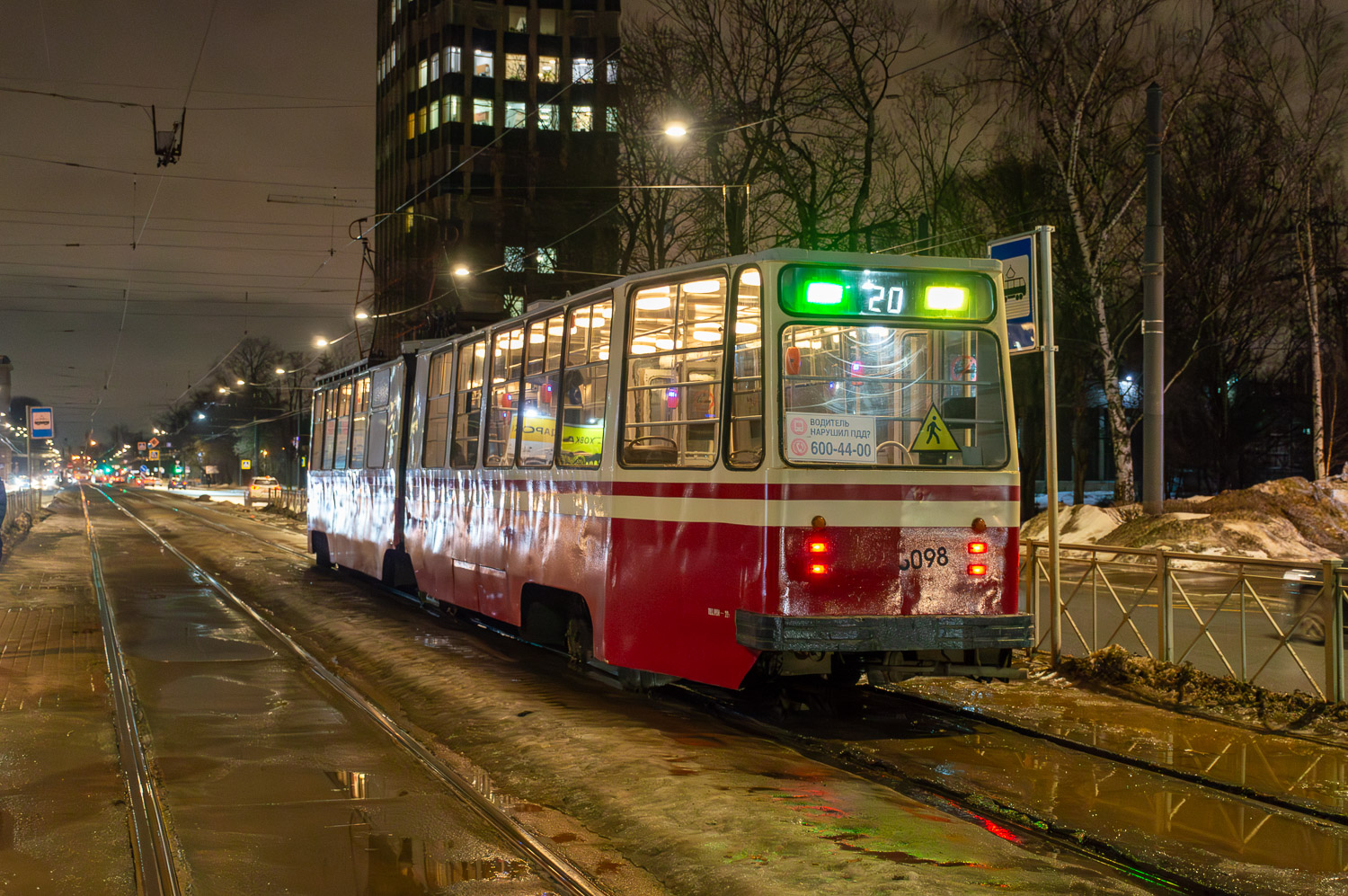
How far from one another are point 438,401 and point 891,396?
714 centimetres

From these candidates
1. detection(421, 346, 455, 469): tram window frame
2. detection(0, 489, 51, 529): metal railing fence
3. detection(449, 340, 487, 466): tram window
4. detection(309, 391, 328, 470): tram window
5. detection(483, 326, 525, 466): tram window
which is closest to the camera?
detection(483, 326, 525, 466): tram window

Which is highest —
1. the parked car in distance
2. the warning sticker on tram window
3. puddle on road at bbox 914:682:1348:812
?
the warning sticker on tram window

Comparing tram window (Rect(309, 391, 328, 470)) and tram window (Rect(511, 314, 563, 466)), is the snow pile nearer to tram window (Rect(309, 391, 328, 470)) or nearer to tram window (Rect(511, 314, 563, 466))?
tram window (Rect(309, 391, 328, 470))

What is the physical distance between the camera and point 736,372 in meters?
8.18

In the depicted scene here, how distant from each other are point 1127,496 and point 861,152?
10.2 meters

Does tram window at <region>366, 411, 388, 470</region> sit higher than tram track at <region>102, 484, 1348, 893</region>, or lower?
higher

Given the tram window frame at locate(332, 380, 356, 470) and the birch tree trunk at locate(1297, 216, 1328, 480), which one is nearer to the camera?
the tram window frame at locate(332, 380, 356, 470)

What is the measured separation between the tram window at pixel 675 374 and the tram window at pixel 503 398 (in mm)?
2428

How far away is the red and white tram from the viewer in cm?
797

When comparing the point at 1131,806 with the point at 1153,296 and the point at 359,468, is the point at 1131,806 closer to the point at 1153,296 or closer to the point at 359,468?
the point at 359,468

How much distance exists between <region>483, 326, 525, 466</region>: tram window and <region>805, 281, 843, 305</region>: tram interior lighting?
383cm

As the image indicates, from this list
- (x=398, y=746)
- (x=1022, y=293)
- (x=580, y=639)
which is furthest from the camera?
(x=580, y=639)

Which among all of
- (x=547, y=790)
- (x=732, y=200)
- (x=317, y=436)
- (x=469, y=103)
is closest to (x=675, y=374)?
(x=547, y=790)

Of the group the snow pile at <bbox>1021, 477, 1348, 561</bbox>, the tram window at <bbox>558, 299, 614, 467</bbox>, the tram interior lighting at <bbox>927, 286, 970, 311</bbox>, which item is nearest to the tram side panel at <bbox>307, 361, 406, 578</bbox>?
the tram window at <bbox>558, 299, 614, 467</bbox>
